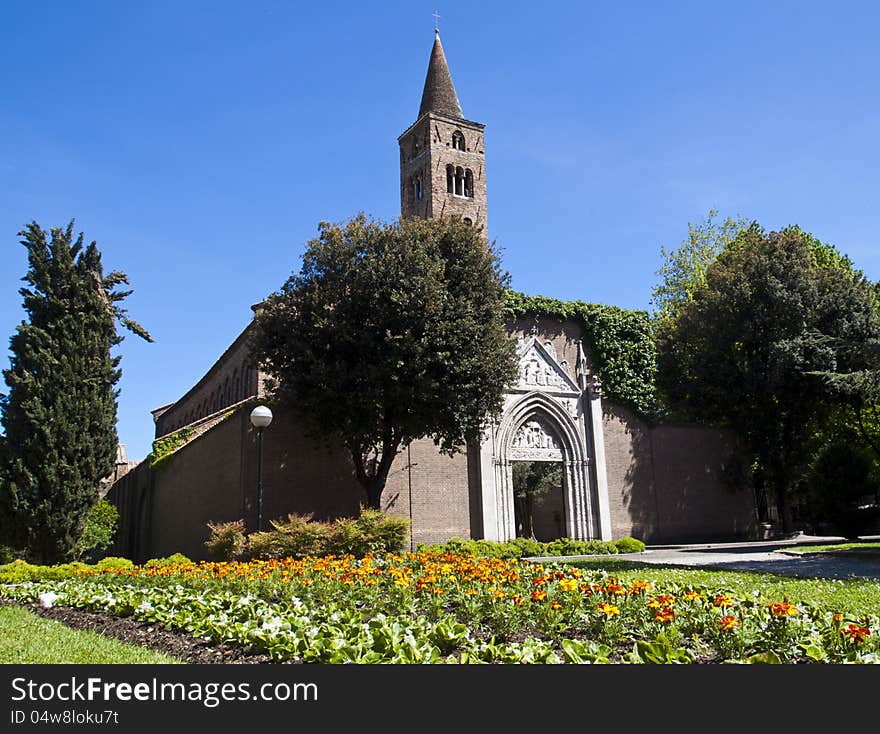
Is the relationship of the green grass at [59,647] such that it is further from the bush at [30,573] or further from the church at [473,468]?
the church at [473,468]

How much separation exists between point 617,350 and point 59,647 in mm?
28864

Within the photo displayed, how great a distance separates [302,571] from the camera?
12.5m

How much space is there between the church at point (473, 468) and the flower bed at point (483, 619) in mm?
13228

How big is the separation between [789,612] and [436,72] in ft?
132

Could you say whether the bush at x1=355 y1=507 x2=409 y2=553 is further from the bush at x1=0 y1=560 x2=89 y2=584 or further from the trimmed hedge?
the bush at x1=0 y1=560 x2=89 y2=584

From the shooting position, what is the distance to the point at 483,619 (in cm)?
897

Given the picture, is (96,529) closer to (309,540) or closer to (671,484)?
(309,540)

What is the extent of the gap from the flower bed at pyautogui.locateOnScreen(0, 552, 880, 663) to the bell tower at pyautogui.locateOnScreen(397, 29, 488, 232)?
99.9 feet

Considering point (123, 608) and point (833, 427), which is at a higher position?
point (833, 427)

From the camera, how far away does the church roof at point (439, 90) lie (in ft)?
136

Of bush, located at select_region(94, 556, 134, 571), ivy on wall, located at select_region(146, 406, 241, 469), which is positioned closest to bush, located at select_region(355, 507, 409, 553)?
bush, located at select_region(94, 556, 134, 571)

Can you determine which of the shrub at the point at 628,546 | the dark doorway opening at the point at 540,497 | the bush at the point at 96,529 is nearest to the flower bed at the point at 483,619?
the bush at the point at 96,529

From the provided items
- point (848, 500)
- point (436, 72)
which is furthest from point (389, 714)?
point (436, 72)

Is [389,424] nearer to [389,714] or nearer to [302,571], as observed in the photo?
[302,571]
